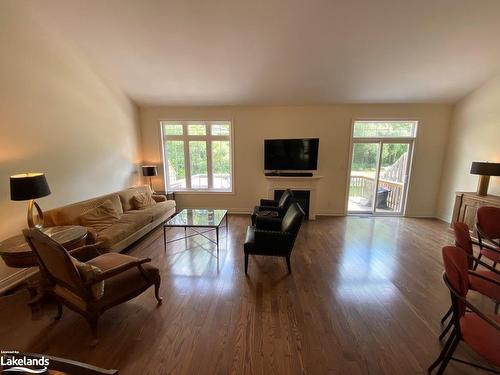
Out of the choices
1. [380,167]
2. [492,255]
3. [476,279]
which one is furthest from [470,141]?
[476,279]

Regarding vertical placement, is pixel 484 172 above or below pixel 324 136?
below

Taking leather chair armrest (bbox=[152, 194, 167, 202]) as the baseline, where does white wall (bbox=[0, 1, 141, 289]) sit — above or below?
above

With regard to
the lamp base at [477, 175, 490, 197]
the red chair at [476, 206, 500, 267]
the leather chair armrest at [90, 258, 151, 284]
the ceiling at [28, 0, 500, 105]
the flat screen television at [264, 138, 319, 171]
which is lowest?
the leather chair armrest at [90, 258, 151, 284]

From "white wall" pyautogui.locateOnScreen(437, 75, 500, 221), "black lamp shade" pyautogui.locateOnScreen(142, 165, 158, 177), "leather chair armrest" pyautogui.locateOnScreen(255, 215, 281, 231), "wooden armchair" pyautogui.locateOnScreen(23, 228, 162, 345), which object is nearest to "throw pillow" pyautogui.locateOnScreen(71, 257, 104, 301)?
"wooden armchair" pyautogui.locateOnScreen(23, 228, 162, 345)

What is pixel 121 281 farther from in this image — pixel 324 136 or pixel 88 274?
pixel 324 136

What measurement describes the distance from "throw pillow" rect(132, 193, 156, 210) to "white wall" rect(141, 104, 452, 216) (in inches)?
50.9

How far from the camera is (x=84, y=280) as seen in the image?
1661mm

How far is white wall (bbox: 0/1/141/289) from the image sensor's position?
8.31 ft

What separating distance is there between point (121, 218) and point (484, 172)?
621 cm

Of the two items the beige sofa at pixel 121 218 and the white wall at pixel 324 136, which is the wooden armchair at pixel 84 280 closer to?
the beige sofa at pixel 121 218

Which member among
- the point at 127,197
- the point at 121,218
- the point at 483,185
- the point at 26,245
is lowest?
the point at 121,218

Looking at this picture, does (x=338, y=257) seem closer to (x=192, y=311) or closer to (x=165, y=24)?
(x=192, y=311)

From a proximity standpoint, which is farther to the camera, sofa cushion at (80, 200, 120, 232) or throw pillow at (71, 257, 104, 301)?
sofa cushion at (80, 200, 120, 232)

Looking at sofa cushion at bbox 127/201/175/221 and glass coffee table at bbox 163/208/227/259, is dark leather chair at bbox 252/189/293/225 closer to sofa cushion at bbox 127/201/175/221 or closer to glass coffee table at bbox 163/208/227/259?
glass coffee table at bbox 163/208/227/259
